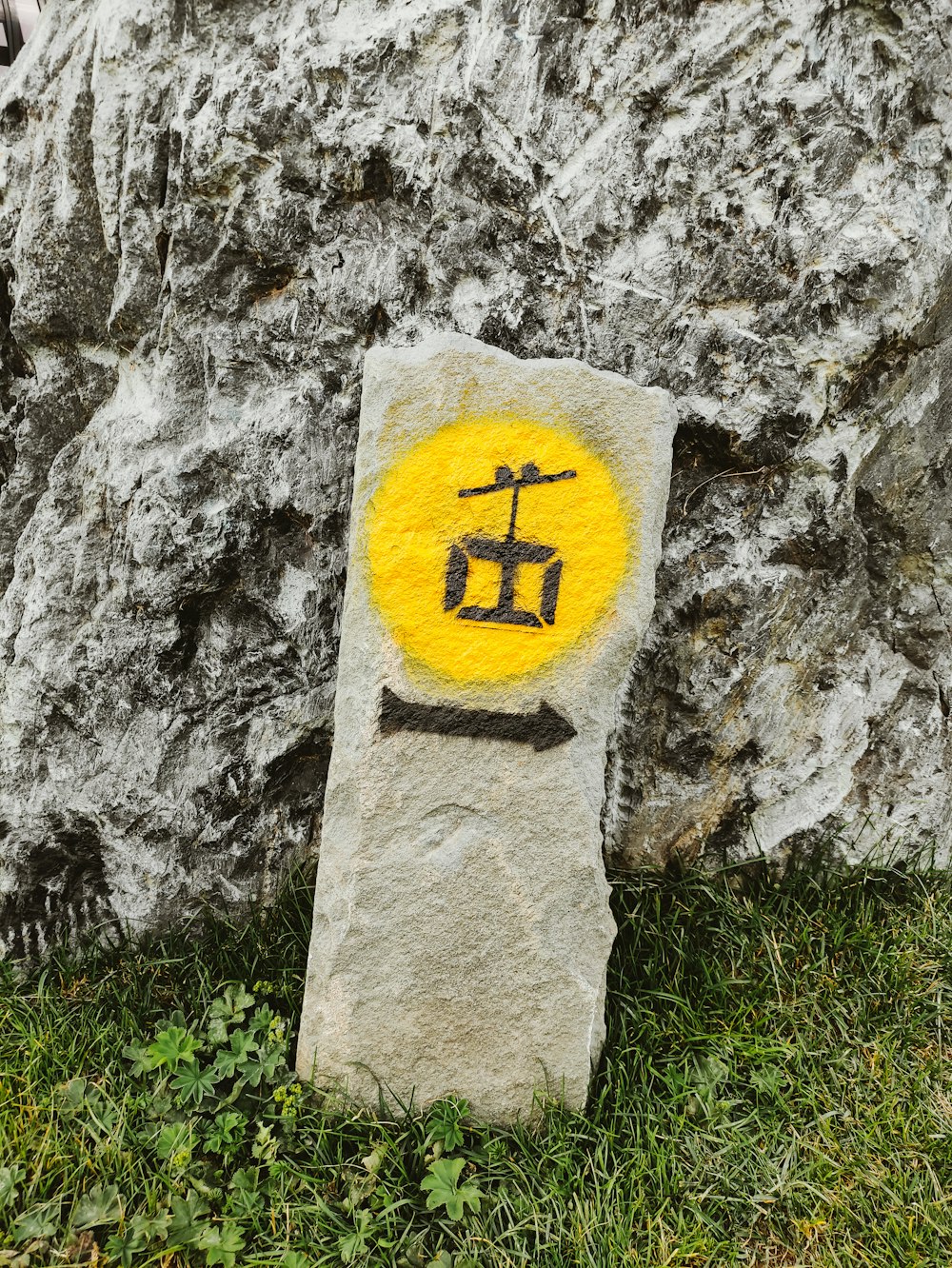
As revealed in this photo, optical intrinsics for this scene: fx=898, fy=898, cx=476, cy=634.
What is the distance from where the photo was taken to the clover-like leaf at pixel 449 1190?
6.92 feet

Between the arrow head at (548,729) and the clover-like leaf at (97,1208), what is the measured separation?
56.6 inches

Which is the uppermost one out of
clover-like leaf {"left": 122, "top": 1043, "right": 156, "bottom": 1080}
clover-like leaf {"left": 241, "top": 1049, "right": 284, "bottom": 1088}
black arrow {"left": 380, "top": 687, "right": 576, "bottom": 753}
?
black arrow {"left": 380, "top": 687, "right": 576, "bottom": 753}

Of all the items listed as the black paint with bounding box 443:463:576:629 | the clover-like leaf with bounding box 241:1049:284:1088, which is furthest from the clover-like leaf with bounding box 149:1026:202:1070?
the black paint with bounding box 443:463:576:629

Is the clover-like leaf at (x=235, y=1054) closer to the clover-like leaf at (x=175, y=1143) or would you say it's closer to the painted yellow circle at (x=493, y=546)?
the clover-like leaf at (x=175, y=1143)

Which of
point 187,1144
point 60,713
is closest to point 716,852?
point 187,1144

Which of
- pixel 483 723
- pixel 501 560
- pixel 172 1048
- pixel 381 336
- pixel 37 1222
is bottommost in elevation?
pixel 37 1222

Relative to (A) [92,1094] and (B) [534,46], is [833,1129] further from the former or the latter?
(B) [534,46]

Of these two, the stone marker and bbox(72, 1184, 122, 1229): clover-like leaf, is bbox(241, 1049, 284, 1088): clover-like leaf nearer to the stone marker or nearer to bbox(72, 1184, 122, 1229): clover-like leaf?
the stone marker

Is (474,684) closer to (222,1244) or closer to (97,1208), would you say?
(222,1244)

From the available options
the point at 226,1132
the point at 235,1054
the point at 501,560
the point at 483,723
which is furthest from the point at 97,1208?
the point at 501,560

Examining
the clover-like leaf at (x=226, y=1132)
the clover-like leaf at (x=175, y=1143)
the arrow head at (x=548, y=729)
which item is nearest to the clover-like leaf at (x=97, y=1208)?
the clover-like leaf at (x=175, y=1143)

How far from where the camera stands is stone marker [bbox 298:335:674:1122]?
2.25 m

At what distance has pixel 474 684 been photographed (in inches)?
89.0

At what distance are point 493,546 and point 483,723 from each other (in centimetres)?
45
